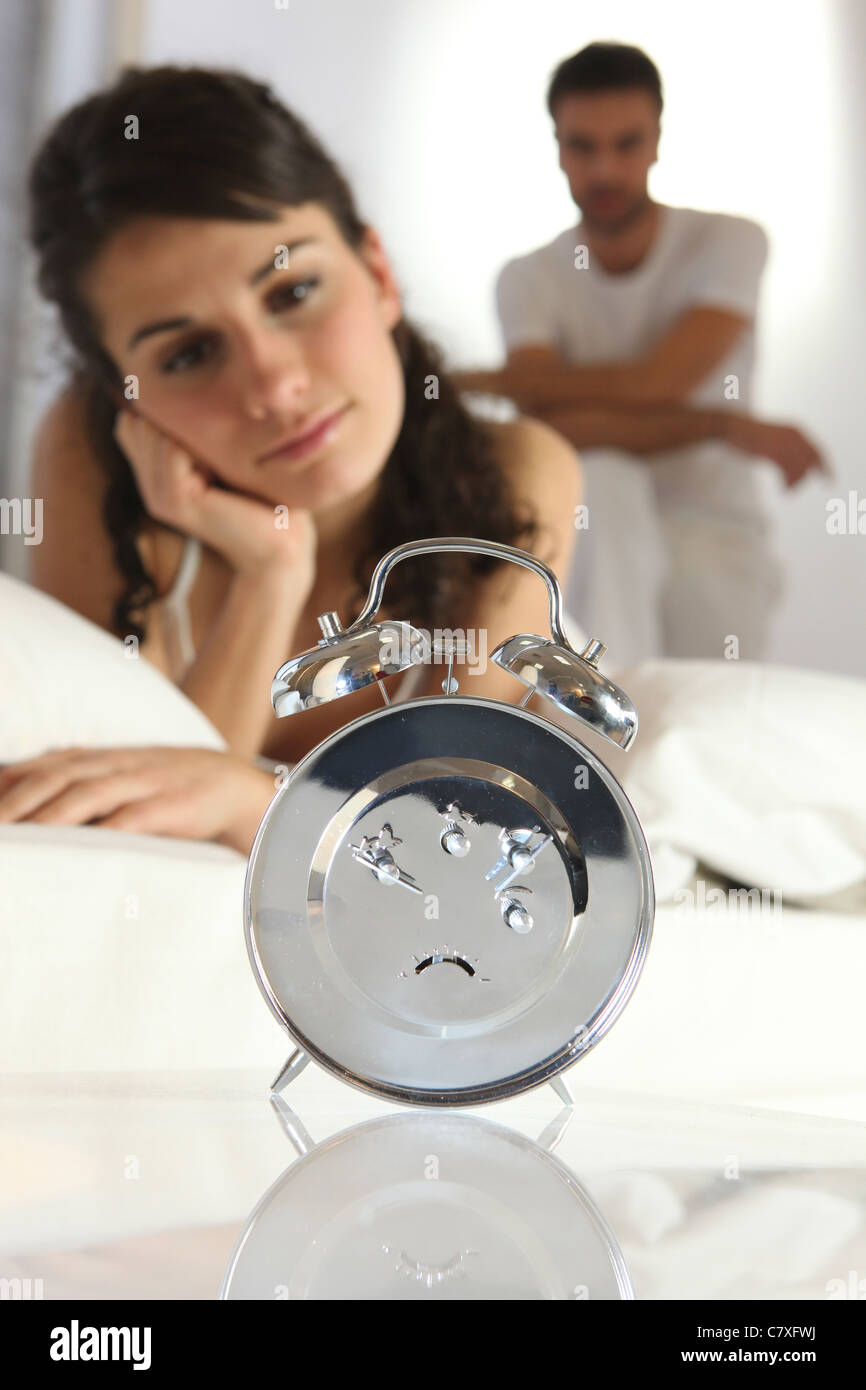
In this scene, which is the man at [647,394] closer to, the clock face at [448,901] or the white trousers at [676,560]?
the white trousers at [676,560]

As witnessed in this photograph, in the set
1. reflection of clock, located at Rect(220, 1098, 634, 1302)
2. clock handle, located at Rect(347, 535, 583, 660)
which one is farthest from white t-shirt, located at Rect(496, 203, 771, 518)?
reflection of clock, located at Rect(220, 1098, 634, 1302)

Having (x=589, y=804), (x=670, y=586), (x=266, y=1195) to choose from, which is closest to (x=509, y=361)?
(x=670, y=586)

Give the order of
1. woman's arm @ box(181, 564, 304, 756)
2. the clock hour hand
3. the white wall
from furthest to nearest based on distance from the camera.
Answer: the white wall
woman's arm @ box(181, 564, 304, 756)
the clock hour hand

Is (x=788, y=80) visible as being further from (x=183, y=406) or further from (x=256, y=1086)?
(x=256, y=1086)

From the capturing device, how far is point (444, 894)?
0.55 metres

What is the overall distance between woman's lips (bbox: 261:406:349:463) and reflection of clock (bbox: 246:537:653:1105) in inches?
36.4

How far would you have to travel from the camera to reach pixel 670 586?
154 centimetres

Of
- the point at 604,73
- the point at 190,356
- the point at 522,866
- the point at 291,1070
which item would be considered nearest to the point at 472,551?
the point at 522,866

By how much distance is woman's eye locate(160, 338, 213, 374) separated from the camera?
142 centimetres

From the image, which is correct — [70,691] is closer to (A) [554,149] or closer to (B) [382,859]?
(B) [382,859]

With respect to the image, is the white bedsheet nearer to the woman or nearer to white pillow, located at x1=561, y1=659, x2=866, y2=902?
white pillow, located at x1=561, y1=659, x2=866, y2=902

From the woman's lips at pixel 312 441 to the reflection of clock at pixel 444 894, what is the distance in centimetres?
92

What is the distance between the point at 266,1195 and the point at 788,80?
5.17 feet
